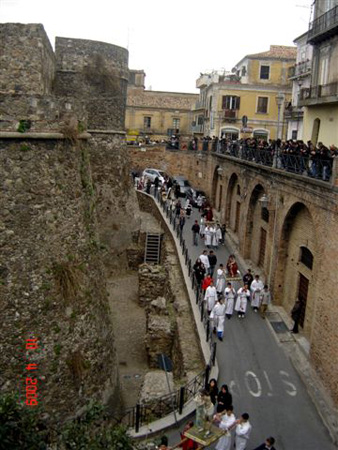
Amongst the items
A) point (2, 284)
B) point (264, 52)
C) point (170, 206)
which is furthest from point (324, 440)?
point (264, 52)

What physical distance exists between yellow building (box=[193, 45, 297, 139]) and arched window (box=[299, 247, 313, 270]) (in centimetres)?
2405

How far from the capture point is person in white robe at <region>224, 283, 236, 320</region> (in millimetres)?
15805

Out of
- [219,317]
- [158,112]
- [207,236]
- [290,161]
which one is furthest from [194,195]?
[158,112]

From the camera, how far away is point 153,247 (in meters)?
25.6

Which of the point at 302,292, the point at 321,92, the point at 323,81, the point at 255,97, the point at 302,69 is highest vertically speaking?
the point at 302,69

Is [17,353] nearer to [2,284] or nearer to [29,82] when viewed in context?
[2,284]

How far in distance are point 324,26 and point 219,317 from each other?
1277cm

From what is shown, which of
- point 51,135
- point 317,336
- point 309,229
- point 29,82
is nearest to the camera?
point 51,135

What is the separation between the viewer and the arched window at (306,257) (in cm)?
1568

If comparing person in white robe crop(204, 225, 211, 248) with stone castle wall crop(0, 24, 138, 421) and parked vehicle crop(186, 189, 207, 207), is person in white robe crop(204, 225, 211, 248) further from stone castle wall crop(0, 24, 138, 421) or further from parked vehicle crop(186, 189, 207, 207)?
stone castle wall crop(0, 24, 138, 421)

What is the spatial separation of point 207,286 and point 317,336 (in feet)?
13.7

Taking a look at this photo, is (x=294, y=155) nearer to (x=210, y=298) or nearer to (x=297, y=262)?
(x=297, y=262)

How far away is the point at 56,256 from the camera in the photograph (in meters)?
10.3

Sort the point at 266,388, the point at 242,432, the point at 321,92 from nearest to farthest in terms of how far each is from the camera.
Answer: the point at 242,432 < the point at 266,388 < the point at 321,92
